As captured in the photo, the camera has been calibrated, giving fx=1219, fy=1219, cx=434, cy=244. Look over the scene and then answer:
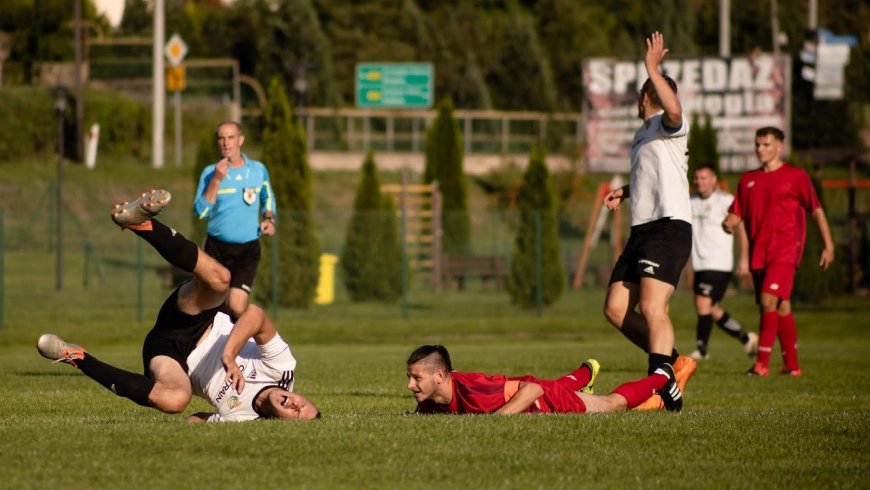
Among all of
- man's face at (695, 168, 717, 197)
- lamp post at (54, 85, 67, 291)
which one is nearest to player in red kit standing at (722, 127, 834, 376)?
man's face at (695, 168, 717, 197)

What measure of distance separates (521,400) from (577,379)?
1003mm

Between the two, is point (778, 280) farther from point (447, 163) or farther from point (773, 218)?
point (447, 163)

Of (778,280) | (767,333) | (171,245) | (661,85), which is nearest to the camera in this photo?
(171,245)

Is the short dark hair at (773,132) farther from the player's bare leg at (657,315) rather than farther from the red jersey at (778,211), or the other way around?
the player's bare leg at (657,315)

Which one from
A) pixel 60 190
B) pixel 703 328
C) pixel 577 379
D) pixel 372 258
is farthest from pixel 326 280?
pixel 577 379

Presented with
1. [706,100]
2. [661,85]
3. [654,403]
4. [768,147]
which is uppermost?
[706,100]

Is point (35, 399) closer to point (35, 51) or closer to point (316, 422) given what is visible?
point (316, 422)

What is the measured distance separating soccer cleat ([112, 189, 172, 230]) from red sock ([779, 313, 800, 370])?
8025 mm

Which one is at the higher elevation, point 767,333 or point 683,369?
point 683,369

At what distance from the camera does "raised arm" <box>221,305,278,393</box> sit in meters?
7.55

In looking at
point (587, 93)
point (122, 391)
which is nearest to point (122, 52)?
point (587, 93)

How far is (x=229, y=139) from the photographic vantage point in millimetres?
12234

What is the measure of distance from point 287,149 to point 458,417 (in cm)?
2043

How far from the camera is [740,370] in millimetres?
14297
